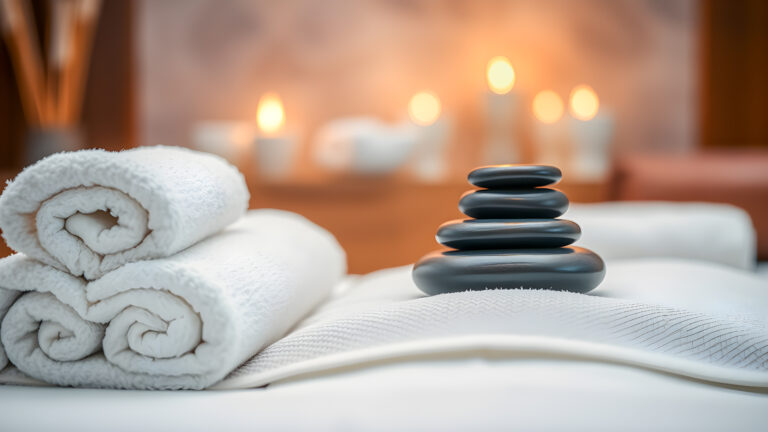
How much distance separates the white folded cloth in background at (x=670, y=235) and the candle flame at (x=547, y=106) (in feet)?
2.19

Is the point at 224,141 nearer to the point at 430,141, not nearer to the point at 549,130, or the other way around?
the point at 430,141

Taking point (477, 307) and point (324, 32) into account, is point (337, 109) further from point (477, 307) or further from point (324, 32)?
point (477, 307)

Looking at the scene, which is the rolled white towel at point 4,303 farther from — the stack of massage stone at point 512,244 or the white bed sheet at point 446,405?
the stack of massage stone at point 512,244

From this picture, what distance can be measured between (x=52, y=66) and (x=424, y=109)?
3.50 feet

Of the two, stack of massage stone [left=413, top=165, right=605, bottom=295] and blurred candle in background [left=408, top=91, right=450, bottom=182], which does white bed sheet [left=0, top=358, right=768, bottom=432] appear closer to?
stack of massage stone [left=413, top=165, right=605, bottom=295]

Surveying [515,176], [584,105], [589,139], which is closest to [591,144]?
[589,139]

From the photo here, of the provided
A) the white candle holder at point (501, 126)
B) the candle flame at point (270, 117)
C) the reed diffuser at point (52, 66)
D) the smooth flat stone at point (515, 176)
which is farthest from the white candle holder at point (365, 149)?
the smooth flat stone at point (515, 176)

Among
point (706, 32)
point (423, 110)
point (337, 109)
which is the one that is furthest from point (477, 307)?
point (706, 32)

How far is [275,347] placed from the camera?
0.61 metres

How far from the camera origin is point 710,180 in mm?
1526

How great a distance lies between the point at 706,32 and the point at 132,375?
189cm

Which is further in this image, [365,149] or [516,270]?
[365,149]

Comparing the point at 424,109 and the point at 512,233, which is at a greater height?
the point at 424,109

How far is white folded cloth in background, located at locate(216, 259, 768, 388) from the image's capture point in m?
0.52
